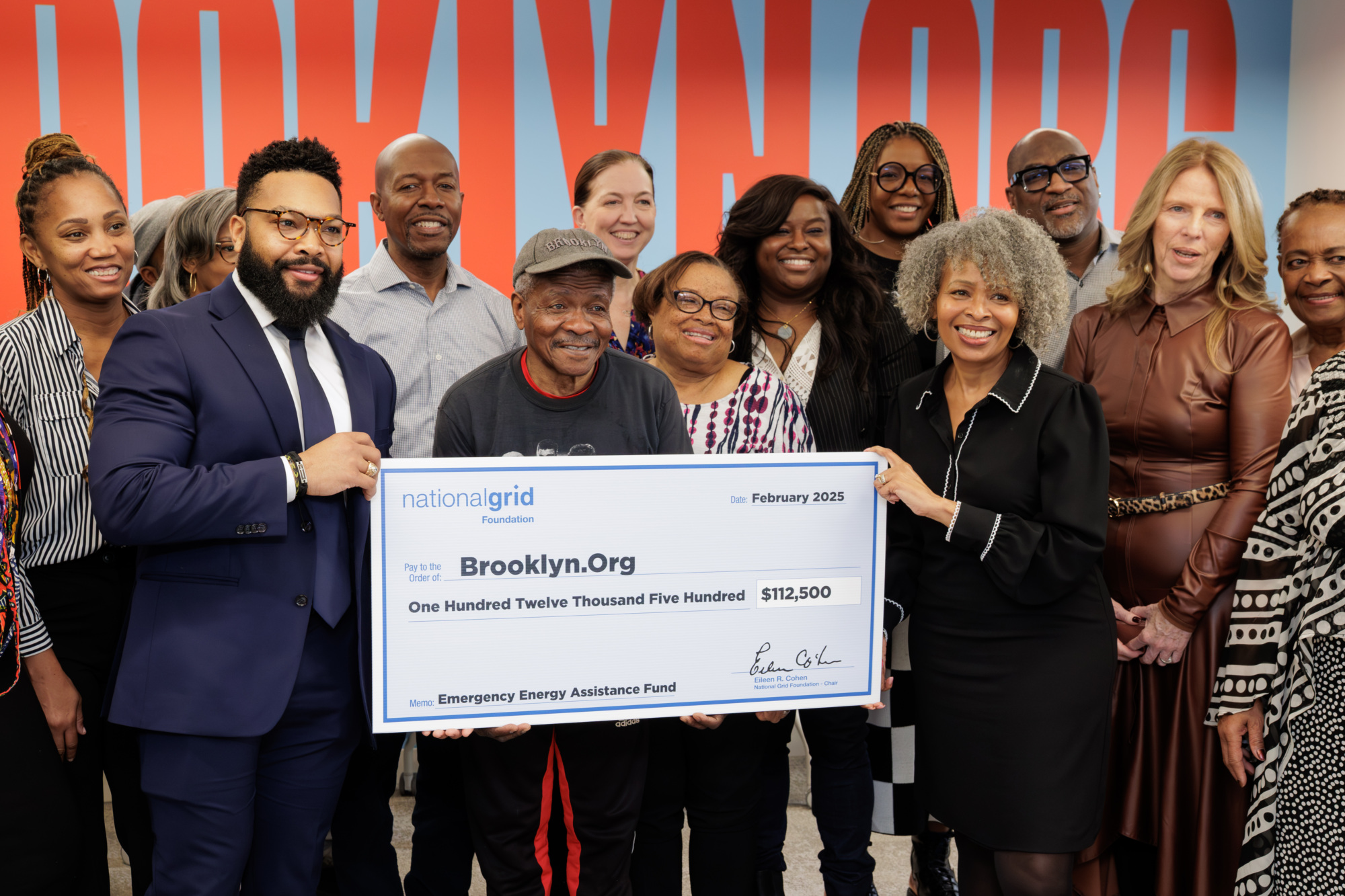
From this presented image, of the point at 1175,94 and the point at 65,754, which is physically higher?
the point at 1175,94

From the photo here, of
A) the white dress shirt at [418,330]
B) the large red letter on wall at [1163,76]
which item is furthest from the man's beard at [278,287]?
the large red letter on wall at [1163,76]

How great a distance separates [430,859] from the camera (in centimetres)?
264

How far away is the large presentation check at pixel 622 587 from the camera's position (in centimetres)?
A: 199

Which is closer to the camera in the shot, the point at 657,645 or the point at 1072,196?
the point at 657,645

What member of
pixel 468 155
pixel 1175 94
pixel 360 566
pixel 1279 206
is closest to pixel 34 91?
pixel 468 155

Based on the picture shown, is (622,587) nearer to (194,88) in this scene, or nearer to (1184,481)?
(1184,481)

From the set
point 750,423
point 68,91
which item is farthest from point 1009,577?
point 68,91

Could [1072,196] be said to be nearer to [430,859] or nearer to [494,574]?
[494,574]

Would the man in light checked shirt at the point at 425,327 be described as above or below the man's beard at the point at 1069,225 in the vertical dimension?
below

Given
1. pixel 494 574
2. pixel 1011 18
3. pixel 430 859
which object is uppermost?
pixel 1011 18

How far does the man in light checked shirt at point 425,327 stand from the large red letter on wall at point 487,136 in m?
1.45

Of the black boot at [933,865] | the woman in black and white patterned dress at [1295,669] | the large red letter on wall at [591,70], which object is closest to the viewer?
the woman in black and white patterned dress at [1295,669]

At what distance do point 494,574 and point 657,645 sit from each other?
0.40 meters

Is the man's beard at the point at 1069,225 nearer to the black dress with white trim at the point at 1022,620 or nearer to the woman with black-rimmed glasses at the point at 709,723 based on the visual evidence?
the black dress with white trim at the point at 1022,620
